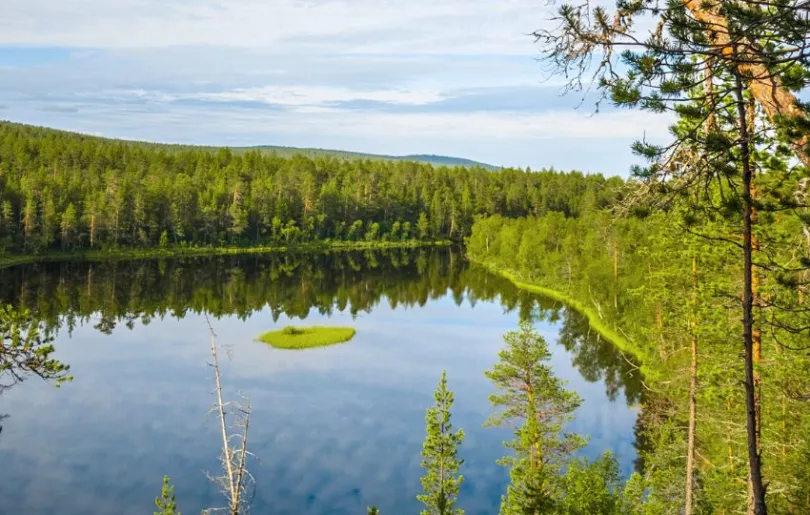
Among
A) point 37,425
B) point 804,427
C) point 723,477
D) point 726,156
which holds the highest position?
point 726,156

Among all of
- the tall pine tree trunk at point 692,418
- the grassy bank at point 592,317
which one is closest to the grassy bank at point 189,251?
the grassy bank at point 592,317

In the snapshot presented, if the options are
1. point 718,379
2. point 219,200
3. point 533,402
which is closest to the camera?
point 718,379

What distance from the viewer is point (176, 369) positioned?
54219 mm

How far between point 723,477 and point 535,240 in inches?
3209

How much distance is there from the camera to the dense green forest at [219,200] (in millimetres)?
123688

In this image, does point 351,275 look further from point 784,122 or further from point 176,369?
point 784,122

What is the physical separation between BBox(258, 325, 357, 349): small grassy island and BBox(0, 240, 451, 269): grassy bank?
212ft

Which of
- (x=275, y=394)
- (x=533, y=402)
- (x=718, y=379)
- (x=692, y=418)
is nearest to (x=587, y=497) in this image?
(x=692, y=418)

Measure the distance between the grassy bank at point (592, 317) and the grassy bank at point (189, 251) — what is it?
169 feet

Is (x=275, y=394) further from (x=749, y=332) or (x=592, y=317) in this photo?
(x=749, y=332)

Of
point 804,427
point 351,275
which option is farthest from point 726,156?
point 351,275

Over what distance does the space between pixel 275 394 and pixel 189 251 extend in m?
95.0

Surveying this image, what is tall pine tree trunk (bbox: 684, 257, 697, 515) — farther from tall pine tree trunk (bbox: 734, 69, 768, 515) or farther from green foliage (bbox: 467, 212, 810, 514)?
tall pine tree trunk (bbox: 734, 69, 768, 515)

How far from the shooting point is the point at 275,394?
48312mm
